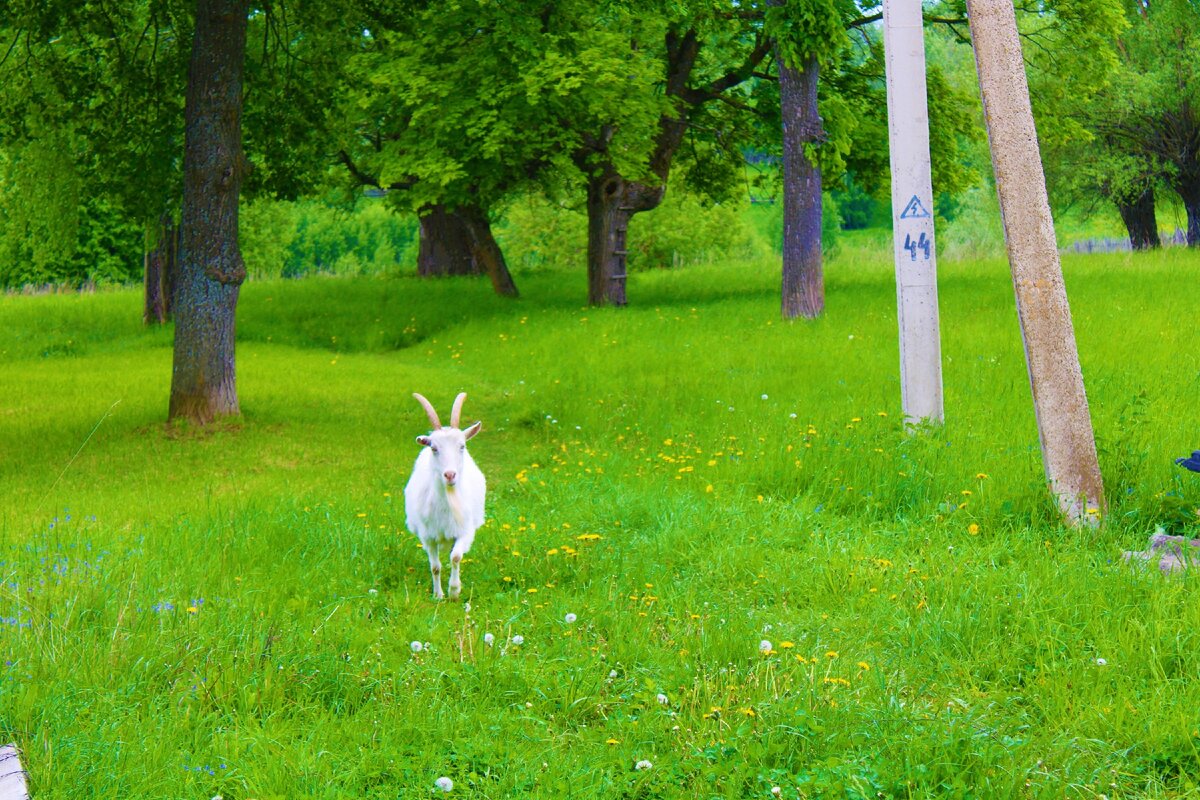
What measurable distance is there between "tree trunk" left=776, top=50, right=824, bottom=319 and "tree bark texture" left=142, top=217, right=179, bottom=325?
15231 millimetres

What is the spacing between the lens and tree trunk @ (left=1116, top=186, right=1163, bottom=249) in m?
33.4

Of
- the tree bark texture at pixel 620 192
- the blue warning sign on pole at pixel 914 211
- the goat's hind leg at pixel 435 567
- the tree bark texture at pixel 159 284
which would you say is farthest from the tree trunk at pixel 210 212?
the tree bark texture at pixel 159 284

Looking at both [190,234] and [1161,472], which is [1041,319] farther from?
[190,234]

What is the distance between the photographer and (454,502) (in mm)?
7285

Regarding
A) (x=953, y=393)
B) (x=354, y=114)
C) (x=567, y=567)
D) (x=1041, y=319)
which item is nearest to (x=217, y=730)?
(x=567, y=567)

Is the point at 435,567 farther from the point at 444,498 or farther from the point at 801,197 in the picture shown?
the point at 801,197

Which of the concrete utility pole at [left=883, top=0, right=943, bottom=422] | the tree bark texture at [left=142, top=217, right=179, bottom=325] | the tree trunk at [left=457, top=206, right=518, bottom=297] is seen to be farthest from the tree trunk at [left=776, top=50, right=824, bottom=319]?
the tree bark texture at [left=142, top=217, right=179, bottom=325]

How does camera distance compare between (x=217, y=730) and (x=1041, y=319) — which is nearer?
(x=217, y=730)

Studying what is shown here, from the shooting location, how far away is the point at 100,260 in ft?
176

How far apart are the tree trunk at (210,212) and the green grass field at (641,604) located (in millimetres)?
824

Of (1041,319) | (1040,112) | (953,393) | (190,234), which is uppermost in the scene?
(1040,112)

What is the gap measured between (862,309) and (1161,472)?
37.3ft

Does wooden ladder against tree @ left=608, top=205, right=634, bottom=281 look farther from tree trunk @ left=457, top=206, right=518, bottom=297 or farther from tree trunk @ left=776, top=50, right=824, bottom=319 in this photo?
A: tree trunk @ left=776, top=50, right=824, bottom=319

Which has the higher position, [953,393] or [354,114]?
[354,114]
